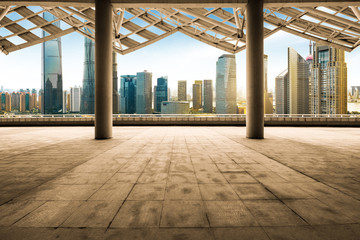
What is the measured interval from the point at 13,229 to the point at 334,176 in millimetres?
6561

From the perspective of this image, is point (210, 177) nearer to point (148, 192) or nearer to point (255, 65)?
point (148, 192)

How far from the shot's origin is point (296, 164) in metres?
6.07

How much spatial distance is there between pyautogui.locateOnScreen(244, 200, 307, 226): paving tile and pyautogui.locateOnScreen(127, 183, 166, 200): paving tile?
1634 mm

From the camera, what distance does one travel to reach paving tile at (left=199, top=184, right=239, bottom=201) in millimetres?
3703

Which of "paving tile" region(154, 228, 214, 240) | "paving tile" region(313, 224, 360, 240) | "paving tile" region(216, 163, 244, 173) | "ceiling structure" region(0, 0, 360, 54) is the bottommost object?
"paving tile" region(313, 224, 360, 240)

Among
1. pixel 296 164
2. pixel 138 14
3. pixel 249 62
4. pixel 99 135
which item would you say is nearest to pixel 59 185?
pixel 296 164

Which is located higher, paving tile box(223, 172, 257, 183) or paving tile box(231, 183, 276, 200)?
paving tile box(223, 172, 257, 183)

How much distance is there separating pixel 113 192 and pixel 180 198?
1381mm

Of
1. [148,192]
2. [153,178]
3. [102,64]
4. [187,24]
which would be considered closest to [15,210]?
[148,192]

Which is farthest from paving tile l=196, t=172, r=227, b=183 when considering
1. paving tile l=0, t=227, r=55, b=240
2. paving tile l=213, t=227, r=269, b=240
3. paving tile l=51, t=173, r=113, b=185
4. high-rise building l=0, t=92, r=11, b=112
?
high-rise building l=0, t=92, r=11, b=112

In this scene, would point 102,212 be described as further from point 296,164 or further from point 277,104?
point 277,104

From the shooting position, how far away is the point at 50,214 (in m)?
3.16

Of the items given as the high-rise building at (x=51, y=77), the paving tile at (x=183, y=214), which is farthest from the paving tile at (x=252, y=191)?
the high-rise building at (x=51, y=77)

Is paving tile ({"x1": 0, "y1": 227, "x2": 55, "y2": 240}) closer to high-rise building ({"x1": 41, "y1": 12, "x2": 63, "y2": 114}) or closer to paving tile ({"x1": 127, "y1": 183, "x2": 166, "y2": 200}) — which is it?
paving tile ({"x1": 127, "y1": 183, "x2": 166, "y2": 200})
